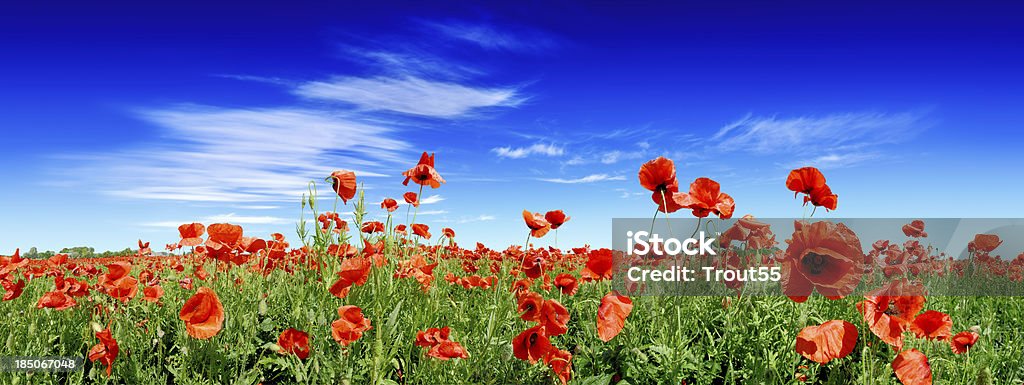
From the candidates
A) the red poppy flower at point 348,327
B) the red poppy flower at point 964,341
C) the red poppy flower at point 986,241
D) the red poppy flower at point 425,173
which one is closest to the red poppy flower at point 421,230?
the red poppy flower at point 425,173

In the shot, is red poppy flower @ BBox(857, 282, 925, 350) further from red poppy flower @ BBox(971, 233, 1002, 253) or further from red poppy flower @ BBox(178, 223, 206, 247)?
red poppy flower @ BBox(971, 233, 1002, 253)

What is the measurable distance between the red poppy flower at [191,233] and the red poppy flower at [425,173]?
46.5 inches

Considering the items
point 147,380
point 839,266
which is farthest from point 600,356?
point 147,380

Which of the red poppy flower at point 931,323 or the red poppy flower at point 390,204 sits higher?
the red poppy flower at point 390,204

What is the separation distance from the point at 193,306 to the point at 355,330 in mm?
642

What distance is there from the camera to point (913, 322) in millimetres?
2145

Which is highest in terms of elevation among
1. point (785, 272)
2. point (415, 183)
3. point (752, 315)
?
point (415, 183)

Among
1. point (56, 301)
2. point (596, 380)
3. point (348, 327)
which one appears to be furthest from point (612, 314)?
point (56, 301)

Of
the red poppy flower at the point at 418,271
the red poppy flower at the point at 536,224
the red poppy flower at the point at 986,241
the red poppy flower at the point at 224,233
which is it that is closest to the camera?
the red poppy flower at the point at 536,224

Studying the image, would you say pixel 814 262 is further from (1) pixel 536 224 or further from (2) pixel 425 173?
(2) pixel 425 173

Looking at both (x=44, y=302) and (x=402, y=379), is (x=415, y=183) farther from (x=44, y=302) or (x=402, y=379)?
(x=44, y=302)

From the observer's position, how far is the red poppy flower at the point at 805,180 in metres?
2.39

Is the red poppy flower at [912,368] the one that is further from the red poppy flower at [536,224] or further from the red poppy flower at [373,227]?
the red poppy flower at [373,227]

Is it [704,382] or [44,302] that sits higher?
[44,302]
